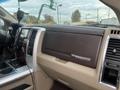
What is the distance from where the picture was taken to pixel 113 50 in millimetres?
1451

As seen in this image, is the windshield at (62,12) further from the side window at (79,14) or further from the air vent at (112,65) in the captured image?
the air vent at (112,65)

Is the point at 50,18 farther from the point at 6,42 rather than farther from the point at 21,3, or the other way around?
the point at 6,42

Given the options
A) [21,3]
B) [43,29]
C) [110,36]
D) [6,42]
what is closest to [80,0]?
[43,29]

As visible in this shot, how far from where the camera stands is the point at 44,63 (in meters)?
2.09

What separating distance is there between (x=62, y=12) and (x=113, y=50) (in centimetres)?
102

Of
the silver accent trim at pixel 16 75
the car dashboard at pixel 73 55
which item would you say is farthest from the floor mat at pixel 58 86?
the silver accent trim at pixel 16 75

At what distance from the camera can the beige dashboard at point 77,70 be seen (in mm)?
1505

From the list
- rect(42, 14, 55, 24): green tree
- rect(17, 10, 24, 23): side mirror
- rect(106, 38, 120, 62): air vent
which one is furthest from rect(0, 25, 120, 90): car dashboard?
rect(42, 14, 55, 24): green tree

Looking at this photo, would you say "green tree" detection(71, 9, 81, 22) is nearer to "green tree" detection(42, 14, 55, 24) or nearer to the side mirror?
"green tree" detection(42, 14, 55, 24)

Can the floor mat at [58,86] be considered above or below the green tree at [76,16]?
below

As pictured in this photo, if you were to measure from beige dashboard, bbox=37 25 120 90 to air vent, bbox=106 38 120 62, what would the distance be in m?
0.03

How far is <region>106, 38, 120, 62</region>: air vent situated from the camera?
143 cm

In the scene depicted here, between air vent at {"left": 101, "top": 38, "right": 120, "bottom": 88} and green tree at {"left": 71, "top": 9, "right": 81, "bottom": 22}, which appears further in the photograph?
green tree at {"left": 71, "top": 9, "right": 81, "bottom": 22}

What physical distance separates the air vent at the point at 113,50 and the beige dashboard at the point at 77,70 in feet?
0.10
